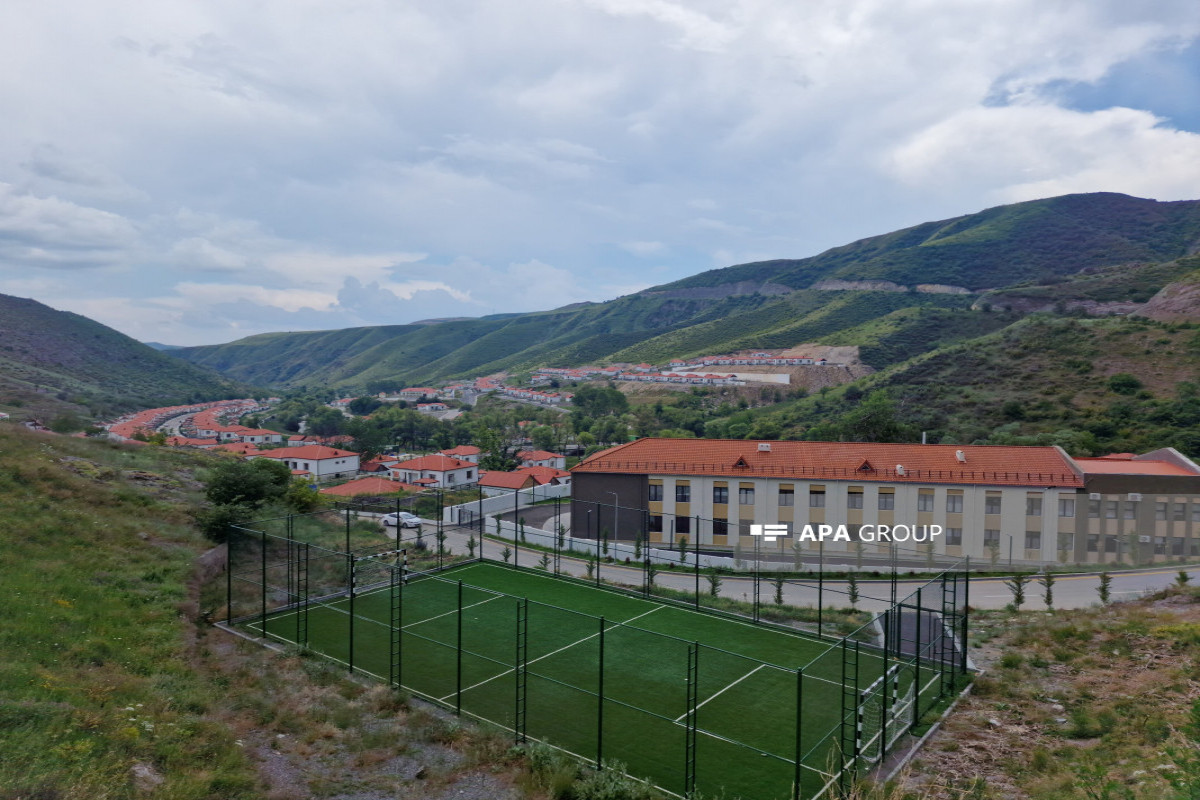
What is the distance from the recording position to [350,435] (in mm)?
85750

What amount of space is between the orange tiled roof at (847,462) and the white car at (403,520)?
7.80m

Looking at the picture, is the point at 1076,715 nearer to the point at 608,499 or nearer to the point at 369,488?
the point at 608,499

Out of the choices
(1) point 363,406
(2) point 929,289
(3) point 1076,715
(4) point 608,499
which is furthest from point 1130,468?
(2) point 929,289

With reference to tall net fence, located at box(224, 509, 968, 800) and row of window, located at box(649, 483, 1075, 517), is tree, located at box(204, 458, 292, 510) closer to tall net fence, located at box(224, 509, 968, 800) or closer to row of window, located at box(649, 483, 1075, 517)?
tall net fence, located at box(224, 509, 968, 800)

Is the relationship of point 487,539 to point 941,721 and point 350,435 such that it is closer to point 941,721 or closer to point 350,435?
point 941,721

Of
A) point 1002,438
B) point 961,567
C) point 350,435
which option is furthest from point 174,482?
point 350,435

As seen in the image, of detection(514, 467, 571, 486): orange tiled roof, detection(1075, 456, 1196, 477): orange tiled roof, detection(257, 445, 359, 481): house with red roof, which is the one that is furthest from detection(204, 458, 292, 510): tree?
detection(257, 445, 359, 481): house with red roof

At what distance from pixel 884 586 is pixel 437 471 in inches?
1751

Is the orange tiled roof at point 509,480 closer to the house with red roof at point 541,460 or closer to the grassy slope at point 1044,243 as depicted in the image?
the house with red roof at point 541,460

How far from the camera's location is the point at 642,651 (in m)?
15.6

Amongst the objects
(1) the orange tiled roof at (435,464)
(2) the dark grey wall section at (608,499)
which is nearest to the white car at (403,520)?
(2) the dark grey wall section at (608,499)

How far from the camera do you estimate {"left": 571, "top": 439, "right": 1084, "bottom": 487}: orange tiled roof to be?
1086 inches

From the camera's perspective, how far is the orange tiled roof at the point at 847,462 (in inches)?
1086

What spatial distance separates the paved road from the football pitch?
295 centimetres
